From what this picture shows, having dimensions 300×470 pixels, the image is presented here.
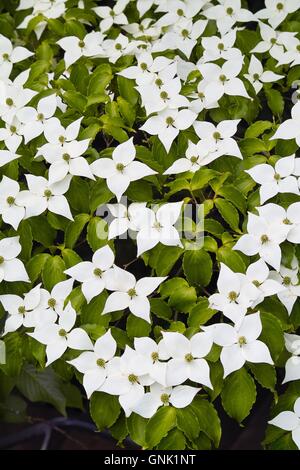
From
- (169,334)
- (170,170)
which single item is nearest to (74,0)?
(170,170)

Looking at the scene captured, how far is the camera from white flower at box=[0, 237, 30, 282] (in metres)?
0.97

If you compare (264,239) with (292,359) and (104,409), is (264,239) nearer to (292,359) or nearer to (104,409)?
(292,359)

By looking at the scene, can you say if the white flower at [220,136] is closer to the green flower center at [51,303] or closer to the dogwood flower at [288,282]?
the dogwood flower at [288,282]

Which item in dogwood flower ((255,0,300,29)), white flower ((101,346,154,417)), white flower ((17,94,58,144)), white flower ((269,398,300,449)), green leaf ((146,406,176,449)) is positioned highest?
dogwood flower ((255,0,300,29))

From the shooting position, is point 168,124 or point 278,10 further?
point 278,10

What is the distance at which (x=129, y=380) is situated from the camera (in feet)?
2.90

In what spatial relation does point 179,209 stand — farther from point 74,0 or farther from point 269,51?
point 74,0

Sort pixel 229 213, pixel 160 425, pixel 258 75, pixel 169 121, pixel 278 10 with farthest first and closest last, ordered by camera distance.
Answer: pixel 278 10
pixel 258 75
pixel 169 121
pixel 229 213
pixel 160 425

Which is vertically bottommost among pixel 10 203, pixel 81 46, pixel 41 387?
pixel 41 387

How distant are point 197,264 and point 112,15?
2.03 ft

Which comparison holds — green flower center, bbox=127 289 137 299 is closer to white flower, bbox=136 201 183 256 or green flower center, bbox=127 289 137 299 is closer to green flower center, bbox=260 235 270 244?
white flower, bbox=136 201 183 256

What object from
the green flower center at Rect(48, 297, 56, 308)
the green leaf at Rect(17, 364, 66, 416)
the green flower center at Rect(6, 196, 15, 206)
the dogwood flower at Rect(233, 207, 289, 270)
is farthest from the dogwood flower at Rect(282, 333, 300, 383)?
the green leaf at Rect(17, 364, 66, 416)

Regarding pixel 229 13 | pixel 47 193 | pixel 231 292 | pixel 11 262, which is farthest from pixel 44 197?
pixel 229 13

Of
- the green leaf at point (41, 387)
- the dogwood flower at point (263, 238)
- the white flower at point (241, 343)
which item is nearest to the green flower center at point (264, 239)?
the dogwood flower at point (263, 238)
